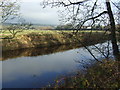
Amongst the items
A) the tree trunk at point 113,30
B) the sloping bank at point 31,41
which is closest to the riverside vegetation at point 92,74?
the tree trunk at point 113,30

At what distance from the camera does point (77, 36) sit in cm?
731

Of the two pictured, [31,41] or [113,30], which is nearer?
[113,30]

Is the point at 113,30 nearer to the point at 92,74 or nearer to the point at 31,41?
the point at 92,74

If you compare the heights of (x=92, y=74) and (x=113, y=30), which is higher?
(x=113, y=30)

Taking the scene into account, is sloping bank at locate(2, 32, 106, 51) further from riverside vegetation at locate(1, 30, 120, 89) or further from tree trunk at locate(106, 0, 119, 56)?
tree trunk at locate(106, 0, 119, 56)

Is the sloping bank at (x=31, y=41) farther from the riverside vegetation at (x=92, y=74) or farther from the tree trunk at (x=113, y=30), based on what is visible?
the tree trunk at (x=113, y=30)

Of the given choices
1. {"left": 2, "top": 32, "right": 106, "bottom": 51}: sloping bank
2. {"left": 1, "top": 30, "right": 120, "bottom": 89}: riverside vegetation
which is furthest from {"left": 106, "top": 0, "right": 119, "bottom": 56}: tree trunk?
{"left": 2, "top": 32, "right": 106, "bottom": 51}: sloping bank

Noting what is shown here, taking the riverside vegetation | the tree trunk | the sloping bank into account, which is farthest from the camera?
the sloping bank

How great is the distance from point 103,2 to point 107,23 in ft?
2.77

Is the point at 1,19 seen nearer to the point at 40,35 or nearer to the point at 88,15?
the point at 40,35

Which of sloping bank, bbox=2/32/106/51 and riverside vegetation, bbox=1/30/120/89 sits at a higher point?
riverside vegetation, bbox=1/30/120/89

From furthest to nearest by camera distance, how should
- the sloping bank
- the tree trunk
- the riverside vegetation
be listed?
the sloping bank → the tree trunk → the riverside vegetation

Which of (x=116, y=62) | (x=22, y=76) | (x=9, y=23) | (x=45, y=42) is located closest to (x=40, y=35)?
(x=45, y=42)

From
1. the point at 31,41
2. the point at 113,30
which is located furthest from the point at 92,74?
the point at 31,41
